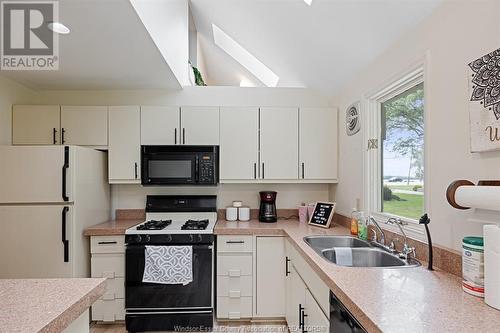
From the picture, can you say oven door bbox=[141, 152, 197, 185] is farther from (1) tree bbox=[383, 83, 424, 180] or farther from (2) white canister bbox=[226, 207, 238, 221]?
(1) tree bbox=[383, 83, 424, 180]

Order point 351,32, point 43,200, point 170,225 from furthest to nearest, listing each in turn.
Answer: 1. point 170,225
2. point 43,200
3. point 351,32

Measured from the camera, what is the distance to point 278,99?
10.3 feet

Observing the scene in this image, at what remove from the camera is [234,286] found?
262cm

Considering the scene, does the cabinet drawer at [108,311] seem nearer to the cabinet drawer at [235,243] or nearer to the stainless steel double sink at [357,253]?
the cabinet drawer at [235,243]

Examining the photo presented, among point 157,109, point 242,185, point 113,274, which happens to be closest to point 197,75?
point 157,109

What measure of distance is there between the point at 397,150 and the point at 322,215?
0.96m

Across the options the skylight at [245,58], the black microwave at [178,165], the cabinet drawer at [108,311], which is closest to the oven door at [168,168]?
the black microwave at [178,165]

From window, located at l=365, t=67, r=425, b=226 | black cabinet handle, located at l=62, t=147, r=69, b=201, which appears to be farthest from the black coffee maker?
black cabinet handle, located at l=62, t=147, r=69, b=201

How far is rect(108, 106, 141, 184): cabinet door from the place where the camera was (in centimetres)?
289

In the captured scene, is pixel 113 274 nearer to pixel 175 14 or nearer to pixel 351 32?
pixel 175 14

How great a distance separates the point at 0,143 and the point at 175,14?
6.27ft

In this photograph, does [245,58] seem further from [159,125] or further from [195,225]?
[195,225]

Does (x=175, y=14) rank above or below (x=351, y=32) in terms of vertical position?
above

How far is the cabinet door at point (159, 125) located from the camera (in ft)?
9.55
